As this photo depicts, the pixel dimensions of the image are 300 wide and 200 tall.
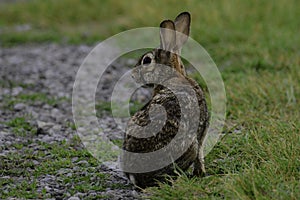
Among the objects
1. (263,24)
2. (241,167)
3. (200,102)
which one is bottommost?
(241,167)

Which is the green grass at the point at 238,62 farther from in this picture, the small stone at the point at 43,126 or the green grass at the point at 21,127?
the green grass at the point at 21,127

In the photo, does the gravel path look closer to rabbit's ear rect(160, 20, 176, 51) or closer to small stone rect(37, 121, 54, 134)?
small stone rect(37, 121, 54, 134)

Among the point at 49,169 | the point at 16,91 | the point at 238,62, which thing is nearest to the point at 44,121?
the point at 16,91

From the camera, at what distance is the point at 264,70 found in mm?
8914

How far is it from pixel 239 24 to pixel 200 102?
5.54 m

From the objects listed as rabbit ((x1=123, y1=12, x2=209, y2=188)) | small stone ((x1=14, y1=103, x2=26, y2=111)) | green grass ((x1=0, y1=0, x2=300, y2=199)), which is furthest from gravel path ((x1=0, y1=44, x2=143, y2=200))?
green grass ((x1=0, y1=0, x2=300, y2=199))

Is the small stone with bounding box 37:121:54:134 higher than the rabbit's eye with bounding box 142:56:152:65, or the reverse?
the rabbit's eye with bounding box 142:56:152:65

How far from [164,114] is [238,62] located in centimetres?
442

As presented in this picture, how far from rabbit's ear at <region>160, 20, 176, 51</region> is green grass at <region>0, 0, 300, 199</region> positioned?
3.89 ft

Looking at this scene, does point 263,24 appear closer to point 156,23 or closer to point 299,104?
point 156,23

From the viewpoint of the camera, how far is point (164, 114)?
5.26 metres

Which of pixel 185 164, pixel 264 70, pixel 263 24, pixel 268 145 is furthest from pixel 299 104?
pixel 263 24

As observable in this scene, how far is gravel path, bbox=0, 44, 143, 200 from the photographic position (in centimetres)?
558

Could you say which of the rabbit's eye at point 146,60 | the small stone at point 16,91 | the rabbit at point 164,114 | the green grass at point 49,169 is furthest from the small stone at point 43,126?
the rabbit's eye at point 146,60
